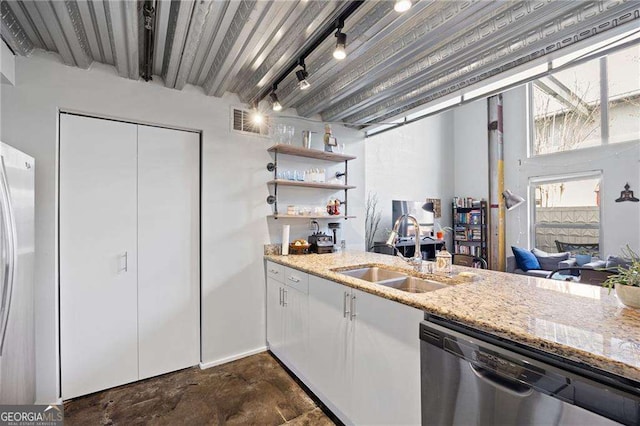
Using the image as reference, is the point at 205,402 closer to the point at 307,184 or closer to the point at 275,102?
the point at 307,184

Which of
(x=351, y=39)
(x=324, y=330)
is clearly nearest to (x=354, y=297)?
(x=324, y=330)

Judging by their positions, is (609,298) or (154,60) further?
(154,60)

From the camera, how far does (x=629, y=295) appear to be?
117 cm

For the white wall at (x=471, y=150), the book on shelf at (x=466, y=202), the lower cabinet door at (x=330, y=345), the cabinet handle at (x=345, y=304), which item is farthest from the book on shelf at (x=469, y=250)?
the cabinet handle at (x=345, y=304)

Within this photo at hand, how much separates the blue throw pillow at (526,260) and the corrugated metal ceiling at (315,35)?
378 cm

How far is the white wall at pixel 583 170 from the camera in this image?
4.64m

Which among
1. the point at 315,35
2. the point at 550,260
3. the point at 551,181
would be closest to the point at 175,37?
the point at 315,35

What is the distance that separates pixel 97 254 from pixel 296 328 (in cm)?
170

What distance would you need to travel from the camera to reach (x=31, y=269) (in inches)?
72.1

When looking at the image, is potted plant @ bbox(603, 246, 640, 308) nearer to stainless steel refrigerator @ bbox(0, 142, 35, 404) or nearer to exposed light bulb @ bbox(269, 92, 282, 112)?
exposed light bulb @ bbox(269, 92, 282, 112)

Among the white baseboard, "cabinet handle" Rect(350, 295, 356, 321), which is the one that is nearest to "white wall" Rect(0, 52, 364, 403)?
the white baseboard

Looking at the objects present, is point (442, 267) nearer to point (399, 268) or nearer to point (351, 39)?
point (399, 268)

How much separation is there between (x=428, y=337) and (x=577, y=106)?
21.3 ft

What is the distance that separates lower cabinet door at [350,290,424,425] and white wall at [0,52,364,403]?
4.84 feet
